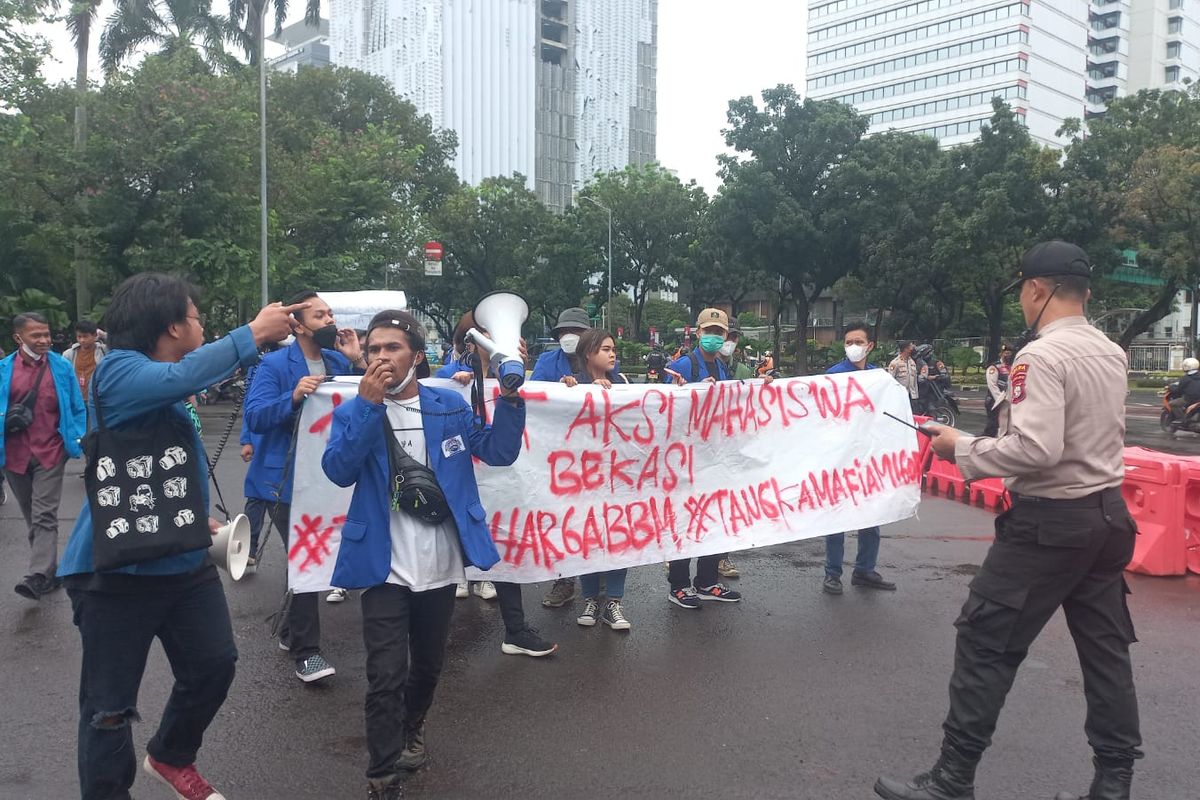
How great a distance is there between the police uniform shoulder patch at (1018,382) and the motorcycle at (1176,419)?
49.7ft

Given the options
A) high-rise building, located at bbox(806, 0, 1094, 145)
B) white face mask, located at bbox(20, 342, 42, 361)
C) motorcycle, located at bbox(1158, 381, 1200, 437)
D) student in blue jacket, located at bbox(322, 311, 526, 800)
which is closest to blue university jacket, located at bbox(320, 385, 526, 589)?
student in blue jacket, located at bbox(322, 311, 526, 800)

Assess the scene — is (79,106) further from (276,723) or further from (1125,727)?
(1125,727)

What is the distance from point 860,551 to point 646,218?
39.7m

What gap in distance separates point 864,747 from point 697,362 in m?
2.94

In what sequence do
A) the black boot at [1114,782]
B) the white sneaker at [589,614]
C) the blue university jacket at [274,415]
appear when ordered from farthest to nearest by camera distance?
the white sneaker at [589,614], the blue university jacket at [274,415], the black boot at [1114,782]

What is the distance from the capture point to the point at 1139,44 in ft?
292

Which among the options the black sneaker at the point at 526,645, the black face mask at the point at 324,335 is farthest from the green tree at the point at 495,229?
the black face mask at the point at 324,335

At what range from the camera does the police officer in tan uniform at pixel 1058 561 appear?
3080 mm

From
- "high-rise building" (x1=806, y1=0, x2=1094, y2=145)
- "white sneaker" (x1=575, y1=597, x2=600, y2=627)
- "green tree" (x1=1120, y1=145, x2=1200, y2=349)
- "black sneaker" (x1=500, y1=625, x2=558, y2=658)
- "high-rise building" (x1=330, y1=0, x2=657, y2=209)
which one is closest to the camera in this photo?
"black sneaker" (x1=500, y1=625, x2=558, y2=658)

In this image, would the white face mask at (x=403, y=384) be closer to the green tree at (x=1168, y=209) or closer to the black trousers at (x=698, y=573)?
the black trousers at (x=698, y=573)

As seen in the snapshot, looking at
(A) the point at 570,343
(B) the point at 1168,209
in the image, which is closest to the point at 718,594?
(A) the point at 570,343

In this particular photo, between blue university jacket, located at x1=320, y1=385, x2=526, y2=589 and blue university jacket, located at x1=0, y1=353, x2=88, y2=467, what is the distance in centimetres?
336

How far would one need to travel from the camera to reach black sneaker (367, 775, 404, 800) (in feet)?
10.1

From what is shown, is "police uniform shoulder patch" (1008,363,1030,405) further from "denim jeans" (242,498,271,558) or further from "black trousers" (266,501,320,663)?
"denim jeans" (242,498,271,558)
